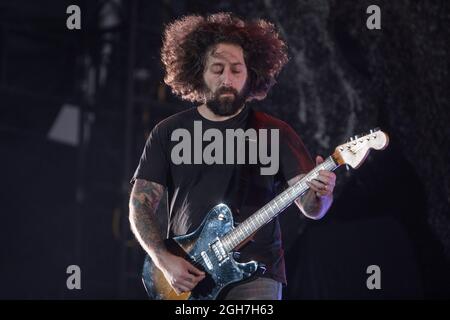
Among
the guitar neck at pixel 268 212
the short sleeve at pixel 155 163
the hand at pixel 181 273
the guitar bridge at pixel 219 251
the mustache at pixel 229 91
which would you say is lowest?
the hand at pixel 181 273

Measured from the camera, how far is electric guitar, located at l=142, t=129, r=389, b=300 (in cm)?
434

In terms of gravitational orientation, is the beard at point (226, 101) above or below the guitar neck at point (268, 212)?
above

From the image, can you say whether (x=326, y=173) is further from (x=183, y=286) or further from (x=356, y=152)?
(x=183, y=286)

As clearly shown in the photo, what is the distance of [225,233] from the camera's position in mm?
4379

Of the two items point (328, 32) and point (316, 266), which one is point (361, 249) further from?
point (328, 32)

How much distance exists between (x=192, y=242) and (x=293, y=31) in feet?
6.96

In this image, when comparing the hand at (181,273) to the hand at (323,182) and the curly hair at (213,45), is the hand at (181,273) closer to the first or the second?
the hand at (323,182)

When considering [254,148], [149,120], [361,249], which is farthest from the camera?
[149,120]

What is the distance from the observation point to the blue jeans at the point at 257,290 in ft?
13.9

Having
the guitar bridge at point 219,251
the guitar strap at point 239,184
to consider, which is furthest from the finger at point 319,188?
the guitar bridge at point 219,251

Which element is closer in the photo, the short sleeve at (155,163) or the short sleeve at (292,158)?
the short sleeve at (292,158)

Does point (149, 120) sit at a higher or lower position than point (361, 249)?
higher

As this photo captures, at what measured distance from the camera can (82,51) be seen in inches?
270
